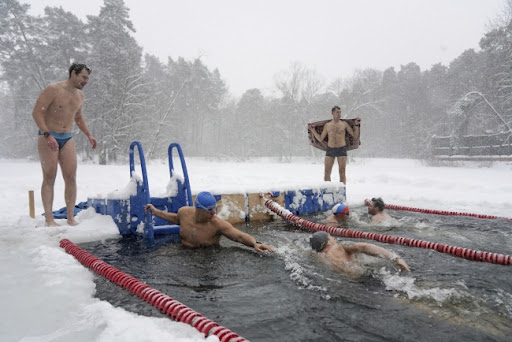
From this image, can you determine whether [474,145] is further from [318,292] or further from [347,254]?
[318,292]

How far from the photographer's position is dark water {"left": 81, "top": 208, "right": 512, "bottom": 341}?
2.26 meters

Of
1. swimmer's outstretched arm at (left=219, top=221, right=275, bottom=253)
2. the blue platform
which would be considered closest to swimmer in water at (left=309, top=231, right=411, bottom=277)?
swimmer's outstretched arm at (left=219, top=221, right=275, bottom=253)

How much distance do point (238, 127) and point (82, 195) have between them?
4478 centimetres

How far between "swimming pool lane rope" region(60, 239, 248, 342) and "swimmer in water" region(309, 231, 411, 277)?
6.10 ft

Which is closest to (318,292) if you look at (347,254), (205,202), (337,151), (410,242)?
(347,254)

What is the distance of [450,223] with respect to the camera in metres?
5.86

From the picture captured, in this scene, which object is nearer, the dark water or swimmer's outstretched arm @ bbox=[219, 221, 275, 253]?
the dark water

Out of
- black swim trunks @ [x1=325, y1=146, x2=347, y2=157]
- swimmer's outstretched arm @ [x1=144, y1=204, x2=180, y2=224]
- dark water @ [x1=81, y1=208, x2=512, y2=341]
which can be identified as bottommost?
dark water @ [x1=81, y1=208, x2=512, y2=341]

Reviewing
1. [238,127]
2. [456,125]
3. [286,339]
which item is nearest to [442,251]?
[286,339]

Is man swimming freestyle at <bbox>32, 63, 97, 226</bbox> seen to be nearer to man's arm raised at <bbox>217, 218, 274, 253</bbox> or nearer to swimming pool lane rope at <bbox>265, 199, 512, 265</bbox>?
man's arm raised at <bbox>217, 218, 274, 253</bbox>

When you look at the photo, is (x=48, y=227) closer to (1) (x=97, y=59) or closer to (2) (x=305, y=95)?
(1) (x=97, y=59)

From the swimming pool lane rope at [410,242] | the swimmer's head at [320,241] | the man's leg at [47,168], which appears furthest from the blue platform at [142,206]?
the swimmer's head at [320,241]

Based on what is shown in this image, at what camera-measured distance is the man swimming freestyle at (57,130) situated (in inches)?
178

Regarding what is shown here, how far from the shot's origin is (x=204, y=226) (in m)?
4.19
